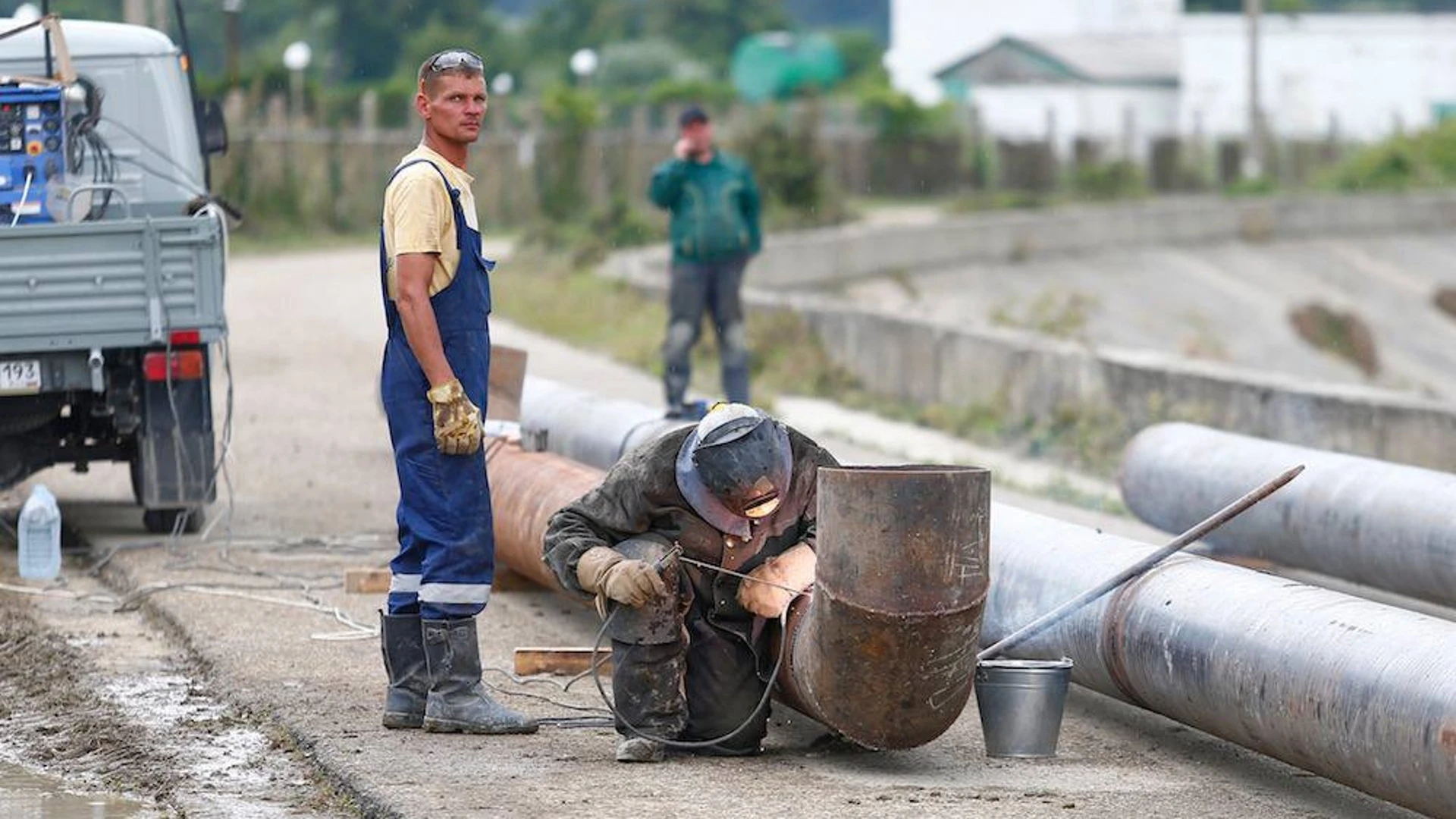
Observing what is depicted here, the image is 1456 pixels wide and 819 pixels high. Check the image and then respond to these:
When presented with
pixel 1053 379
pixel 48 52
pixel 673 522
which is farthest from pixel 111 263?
pixel 1053 379

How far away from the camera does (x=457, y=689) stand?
7410mm

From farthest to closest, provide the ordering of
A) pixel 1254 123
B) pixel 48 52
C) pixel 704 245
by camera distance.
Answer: pixel 1254 123 → pixel 704 245 → pixel 48 52

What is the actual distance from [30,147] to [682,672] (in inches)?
215

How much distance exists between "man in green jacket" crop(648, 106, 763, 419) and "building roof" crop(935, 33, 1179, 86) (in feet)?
A: 210

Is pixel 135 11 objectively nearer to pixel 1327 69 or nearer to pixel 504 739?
pixel 504 739

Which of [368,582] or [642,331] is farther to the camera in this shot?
[642,331]

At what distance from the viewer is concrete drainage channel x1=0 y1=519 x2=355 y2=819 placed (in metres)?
6.78

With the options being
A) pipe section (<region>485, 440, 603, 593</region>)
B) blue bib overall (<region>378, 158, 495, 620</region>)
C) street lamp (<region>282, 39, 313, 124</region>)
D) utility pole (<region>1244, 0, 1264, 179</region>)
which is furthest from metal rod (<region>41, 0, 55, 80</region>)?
utility pole (<region>1244, 0, 1264, 179</region>)

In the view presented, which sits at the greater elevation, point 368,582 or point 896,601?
point 896,601

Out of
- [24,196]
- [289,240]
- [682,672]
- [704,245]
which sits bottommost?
[289,240]

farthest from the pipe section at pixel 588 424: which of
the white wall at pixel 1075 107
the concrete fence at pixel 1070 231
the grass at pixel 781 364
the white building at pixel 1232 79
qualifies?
the white wall at pixel 1075 107

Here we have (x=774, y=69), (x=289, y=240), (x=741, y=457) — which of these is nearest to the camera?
(x=741, y=457)

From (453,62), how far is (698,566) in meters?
1.65

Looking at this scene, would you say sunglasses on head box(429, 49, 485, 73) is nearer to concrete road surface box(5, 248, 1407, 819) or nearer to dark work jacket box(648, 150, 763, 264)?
concrete road surface box(5, 248, 1407, 819)
